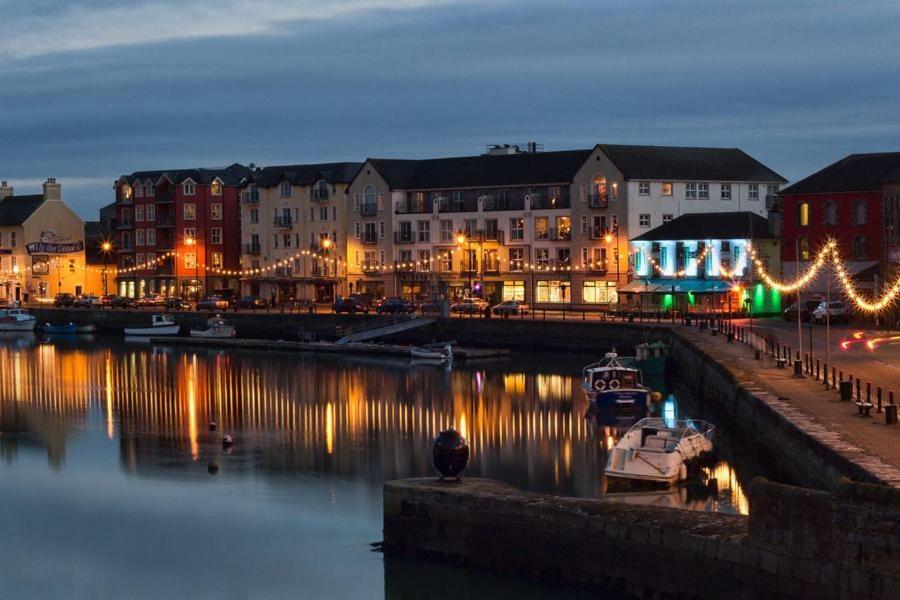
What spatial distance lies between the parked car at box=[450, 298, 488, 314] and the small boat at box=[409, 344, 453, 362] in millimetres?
14055

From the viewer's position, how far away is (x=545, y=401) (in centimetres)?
6034

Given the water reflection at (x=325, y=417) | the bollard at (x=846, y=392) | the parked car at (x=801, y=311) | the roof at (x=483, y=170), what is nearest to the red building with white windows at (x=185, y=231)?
the roof at (x=483, y=170)

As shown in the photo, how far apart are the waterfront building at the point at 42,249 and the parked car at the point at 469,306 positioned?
51970mm

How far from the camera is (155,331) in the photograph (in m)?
105

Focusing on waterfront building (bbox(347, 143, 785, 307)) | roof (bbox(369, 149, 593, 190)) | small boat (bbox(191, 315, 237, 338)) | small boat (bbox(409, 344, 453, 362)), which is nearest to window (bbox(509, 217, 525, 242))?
waterfront building (bbox(347, 143, 785, 307))

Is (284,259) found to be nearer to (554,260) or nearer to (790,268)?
(554,260)

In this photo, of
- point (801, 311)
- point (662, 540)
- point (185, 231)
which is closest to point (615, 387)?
point (801, 311)

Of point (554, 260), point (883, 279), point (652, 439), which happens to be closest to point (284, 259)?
point (554, 260)

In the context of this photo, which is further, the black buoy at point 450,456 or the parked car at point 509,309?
the parked car at point 509,309

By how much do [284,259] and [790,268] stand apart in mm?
50500

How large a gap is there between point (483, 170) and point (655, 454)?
7467 cm

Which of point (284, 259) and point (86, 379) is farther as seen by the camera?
point (284, 259)

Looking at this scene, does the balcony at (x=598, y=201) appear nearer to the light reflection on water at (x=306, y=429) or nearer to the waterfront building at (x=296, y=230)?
the waterfront building at (x=296, y=230)

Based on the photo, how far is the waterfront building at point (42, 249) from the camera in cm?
13638
